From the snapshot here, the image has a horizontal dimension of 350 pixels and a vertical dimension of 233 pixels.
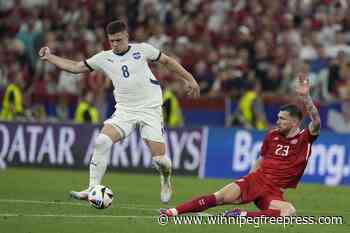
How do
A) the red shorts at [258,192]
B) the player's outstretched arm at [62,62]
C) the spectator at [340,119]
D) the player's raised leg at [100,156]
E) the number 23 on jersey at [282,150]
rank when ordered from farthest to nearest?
the spectator at [340,119], the player's outstretched arm at [62,62], the player's raised leg at [100,156], the number 23 on jersey at [282,150], the red shorts at [258,192]

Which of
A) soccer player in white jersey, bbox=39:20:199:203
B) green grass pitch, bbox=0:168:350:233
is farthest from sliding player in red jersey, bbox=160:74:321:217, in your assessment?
soccer player in white jersey, bbox=39:20:199:203

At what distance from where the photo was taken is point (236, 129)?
24438 mm

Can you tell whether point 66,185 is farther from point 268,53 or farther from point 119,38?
point 268,53

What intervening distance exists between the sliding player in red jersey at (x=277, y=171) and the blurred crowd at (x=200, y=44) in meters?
11.0

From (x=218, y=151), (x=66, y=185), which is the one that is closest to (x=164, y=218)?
(x=66, y=185)

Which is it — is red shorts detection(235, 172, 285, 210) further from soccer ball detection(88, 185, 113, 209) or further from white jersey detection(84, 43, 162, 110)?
white jersey detection(84, 43, 162, 110)

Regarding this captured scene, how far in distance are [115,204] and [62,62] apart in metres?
2.22

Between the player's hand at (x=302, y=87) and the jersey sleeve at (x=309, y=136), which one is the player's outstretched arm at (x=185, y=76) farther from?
the player's hand at (x=302, y=87)

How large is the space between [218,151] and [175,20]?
7184 mm

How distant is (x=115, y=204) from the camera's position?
16891 millimetres

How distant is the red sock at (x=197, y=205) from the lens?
13977mm

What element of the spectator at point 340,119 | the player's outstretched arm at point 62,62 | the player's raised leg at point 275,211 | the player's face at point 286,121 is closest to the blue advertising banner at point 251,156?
the spectator at point 340,119

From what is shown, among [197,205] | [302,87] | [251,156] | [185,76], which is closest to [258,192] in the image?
[197,205]

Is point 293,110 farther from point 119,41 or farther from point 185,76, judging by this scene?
point 119,41
